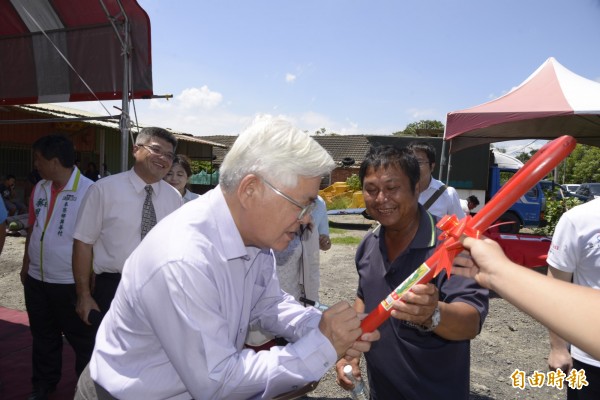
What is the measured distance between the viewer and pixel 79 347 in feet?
10.8

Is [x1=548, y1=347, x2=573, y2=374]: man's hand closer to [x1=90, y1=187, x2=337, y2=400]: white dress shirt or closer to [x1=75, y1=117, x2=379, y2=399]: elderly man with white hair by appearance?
[x1=75, y1=117, x2=379, y2=399]: elderly man with white hair

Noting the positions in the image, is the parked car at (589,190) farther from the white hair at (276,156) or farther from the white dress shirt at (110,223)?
the white hair at (276,156)

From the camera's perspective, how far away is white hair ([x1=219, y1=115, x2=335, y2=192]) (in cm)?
133

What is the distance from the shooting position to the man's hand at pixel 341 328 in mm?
1342

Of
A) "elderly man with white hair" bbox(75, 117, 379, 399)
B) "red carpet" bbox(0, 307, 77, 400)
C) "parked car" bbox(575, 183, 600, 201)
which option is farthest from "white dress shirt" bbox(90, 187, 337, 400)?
"parked car" bbox(575, 183, 600, 201)

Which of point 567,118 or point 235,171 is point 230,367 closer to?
point 235,171

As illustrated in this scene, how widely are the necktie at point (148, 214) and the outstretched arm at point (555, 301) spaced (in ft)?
8.06

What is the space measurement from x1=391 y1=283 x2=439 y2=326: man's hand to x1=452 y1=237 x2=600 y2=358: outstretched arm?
1.14 feet

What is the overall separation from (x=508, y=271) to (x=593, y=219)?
139cm

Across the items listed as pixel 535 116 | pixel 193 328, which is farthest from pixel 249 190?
pixel 535 116

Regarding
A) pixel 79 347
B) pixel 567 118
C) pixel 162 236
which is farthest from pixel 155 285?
pixel 567 118

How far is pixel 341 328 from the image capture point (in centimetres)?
135

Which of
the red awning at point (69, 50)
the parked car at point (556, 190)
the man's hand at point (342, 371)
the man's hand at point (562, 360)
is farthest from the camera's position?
the parked car at point (556, 190)

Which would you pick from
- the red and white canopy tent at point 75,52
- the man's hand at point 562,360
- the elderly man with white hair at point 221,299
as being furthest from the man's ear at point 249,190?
the red and white canopy tent at point 75,52
